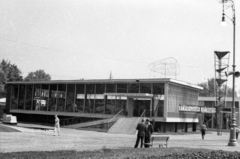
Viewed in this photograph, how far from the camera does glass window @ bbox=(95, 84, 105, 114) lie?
44.9m

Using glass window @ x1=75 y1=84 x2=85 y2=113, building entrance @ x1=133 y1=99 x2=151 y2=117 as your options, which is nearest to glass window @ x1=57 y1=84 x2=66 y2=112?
glass window @ x1=75 y1=84 x2=85 y2=113

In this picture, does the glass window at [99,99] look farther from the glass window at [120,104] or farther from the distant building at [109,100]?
the glass window at [120,104]

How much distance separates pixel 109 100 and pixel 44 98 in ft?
38.3

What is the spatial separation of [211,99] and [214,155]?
63540 mm

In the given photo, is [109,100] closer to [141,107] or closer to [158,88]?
[141,107]

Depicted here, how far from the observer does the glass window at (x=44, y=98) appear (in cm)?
5034

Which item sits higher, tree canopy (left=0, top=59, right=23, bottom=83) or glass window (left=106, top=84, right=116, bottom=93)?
tree canopy (left=0, top=59, right=23, bottom=83)

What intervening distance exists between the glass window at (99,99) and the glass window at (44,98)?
900cm

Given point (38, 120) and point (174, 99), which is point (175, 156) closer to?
point (174, 99)

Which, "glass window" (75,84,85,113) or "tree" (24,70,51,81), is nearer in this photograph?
"glass window" (75,84,85,113)

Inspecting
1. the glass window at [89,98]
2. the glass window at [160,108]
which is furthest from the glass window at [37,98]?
the glass window at [160,108]

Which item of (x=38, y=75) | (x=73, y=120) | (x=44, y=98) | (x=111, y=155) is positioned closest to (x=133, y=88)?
(x=73, y=120)

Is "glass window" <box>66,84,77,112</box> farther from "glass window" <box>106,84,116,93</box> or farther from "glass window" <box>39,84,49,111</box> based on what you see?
"glass window" <box>106,84,116,93</box>

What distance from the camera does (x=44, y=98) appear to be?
5081 cm
